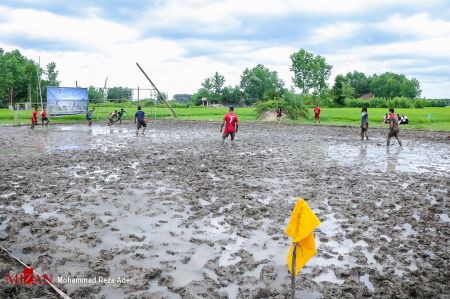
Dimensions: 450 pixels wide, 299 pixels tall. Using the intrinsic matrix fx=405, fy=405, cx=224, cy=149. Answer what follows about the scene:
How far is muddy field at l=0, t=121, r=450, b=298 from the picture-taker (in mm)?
4578

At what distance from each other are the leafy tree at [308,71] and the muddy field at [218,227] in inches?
3000

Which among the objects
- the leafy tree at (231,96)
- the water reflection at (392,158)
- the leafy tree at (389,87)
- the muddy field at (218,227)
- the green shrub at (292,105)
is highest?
the leafy tree at (389,87)

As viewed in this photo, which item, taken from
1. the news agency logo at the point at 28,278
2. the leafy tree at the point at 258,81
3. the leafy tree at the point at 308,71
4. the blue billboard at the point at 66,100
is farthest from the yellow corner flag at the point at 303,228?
the leafy tree at the point at 258,81

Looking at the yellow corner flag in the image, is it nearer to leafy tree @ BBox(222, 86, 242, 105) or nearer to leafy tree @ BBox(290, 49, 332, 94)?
leafy tree @ BBox(290, 49, 332, 94)

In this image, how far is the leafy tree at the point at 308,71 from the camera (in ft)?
284

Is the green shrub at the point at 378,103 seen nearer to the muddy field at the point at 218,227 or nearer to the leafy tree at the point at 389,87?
the leafy tree at the point at 389,87

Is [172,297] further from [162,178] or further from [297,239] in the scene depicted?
[162,178]

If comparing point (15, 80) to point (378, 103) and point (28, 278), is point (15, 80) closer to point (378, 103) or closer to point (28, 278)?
point (378, 103)

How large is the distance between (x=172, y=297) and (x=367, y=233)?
11.6 ft

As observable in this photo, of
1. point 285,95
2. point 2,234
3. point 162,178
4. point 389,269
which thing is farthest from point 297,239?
point 285,95

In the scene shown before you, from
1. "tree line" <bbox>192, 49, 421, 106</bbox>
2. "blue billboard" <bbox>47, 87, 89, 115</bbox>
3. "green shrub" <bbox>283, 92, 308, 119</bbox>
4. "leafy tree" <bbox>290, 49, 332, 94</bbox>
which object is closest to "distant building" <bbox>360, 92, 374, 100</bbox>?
"tree line" <bbox>192, 49, 421, 106</bbox>

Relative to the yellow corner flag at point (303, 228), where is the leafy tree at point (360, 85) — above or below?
above

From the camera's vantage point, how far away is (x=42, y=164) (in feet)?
41.2

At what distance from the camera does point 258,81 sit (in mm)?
113750
